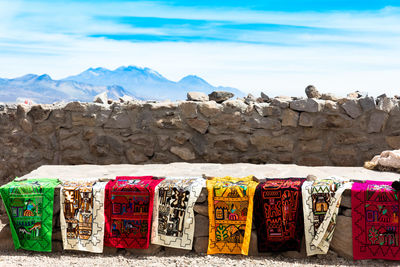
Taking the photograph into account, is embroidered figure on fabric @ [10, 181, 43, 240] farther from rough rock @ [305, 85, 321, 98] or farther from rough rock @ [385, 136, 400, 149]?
rough rock @ [385, 136, 400, 149]

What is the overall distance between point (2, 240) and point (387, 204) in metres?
3.51

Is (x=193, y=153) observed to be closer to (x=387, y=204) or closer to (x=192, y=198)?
(x=192, y=198)

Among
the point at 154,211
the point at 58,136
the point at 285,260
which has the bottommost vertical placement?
the point at 285,260

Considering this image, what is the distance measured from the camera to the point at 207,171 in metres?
5.06

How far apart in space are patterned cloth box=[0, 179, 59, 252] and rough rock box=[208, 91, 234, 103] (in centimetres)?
325

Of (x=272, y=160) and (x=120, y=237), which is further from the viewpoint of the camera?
(x=272, y=160)

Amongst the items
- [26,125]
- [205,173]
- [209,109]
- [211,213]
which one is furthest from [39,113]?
[211,213]

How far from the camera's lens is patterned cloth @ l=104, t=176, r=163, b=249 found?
441cm

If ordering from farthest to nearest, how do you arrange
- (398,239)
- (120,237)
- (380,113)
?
(380,113) < (120,237) < (398,239)

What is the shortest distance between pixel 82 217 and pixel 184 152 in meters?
2.69

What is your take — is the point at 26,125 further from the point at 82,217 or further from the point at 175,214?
the point at 175,214

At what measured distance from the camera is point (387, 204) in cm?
417

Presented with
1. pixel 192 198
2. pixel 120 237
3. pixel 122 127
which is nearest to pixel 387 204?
pixel 192 198

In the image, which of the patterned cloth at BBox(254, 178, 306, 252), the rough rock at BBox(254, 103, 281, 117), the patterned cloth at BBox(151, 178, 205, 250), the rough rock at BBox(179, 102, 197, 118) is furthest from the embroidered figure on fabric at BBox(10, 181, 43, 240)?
the rough rock at BBox(254, 103, 281, 117)
